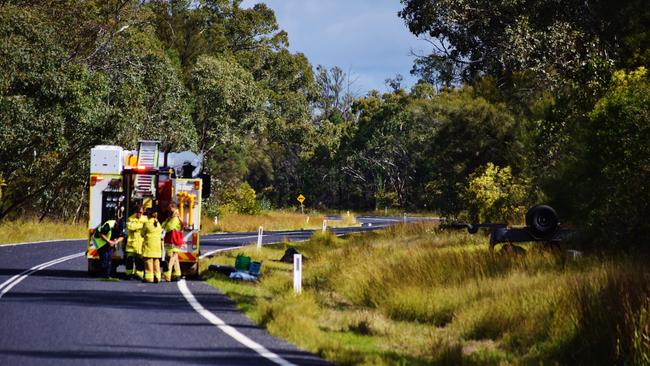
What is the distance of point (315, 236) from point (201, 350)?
25.4 meters

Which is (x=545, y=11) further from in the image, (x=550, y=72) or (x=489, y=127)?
(x=489, y=127)

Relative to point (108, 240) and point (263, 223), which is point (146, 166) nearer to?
point (108, 240)

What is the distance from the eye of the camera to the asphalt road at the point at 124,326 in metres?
10.2

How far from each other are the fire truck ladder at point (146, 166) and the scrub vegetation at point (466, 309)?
2423mm

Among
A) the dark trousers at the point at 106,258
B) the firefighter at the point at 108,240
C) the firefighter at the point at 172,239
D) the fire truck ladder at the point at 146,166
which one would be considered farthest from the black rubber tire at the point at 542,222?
the dark trousers at the point at 106,258

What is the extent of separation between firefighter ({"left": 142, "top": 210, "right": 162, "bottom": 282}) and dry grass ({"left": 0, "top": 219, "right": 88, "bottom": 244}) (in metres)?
14.6

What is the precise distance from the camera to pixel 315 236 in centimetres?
3606

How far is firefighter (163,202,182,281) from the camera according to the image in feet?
64.6

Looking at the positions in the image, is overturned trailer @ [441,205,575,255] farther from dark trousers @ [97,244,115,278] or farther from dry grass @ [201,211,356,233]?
dry grass @ [201,211,356,233]

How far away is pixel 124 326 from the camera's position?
41.5 ft

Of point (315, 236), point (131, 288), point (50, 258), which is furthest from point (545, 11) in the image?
point (131, 288)

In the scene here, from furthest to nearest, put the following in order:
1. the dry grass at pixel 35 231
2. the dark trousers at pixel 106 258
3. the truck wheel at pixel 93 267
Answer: the dry grass at pixel 35 231, the truck wheel at pixel 93 267, the dark trousers at pixel 106 258

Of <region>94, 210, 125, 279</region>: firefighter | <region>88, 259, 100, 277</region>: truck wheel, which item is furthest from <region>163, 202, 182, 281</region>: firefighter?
<region>88, 259, 100, 277</region>: truck wheel

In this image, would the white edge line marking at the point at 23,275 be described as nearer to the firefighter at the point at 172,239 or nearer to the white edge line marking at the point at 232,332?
the firefighter at the point at 172,239
